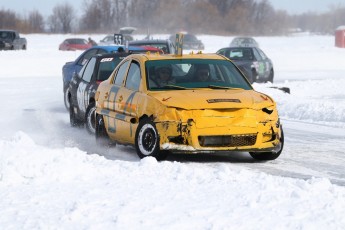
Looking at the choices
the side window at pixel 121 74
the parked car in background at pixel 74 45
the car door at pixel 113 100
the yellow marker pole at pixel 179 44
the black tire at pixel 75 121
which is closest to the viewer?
the car door at pixel 113 100

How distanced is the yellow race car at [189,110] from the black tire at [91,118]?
68.0 inches

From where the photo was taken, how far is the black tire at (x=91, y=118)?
13.4 meters

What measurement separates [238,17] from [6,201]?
9833 centimetres

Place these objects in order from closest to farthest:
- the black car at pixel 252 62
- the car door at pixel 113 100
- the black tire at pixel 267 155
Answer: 1. the black tire at pixel 267 155
2. the car door at pixel 113 100
3. the black car at pixel 252 62

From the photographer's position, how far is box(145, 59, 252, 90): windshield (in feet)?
35.3

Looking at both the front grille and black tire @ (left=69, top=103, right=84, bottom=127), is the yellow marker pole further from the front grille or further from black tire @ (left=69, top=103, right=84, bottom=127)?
black tire @ (left=69, top=103, right=84, bottom=127)

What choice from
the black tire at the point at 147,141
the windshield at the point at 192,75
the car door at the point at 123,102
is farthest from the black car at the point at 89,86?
the black tire at the point at 147,141

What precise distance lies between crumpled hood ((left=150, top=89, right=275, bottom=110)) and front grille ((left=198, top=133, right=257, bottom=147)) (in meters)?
0.34

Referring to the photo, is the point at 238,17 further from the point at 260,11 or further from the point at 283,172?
the point at 283,172

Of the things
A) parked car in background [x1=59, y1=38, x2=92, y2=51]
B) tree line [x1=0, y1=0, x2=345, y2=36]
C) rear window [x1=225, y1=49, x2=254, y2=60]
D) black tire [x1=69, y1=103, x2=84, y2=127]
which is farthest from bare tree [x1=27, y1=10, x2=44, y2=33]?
black tire [x1=69, y1=103, x2=84, y2=127]

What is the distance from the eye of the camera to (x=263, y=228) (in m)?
6.42

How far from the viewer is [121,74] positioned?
1180cm

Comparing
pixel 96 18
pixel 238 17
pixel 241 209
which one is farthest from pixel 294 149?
pixel 238 17

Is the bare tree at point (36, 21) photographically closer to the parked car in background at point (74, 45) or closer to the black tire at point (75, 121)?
the parked car in background at point (74, 45)
